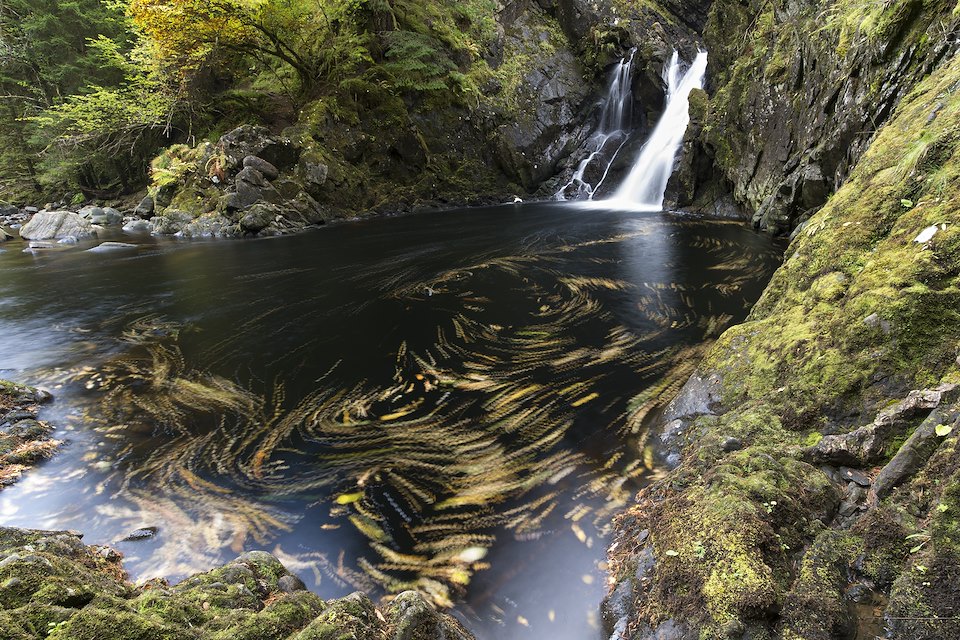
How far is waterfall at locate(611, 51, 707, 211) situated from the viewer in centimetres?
2084

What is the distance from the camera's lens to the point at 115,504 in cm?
376

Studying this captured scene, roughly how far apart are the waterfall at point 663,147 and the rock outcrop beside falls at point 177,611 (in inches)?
811

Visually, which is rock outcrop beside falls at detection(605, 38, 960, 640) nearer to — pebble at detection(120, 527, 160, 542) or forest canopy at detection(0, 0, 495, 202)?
pebble at detection(120, 527, 160, 542)

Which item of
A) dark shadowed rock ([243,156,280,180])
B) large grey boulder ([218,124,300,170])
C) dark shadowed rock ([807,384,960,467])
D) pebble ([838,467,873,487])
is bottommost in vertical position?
pebble ([838,467,873,487])

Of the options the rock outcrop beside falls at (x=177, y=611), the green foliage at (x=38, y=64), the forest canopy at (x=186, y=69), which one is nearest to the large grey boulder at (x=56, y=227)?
the forest canopy at (x=186, y=69)

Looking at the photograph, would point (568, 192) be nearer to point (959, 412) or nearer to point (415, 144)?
point (415, 144)

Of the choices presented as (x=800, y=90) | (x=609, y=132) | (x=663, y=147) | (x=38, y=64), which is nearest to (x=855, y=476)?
(x=800, y=90)

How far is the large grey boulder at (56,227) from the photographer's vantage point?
2097 centimetres

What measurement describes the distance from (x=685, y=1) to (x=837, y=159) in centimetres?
2749

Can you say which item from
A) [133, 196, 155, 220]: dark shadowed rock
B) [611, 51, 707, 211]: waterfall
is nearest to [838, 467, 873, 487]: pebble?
[611, 51, 707, 211]: waterfall

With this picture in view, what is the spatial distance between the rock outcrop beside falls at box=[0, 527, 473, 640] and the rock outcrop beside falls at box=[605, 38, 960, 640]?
4.02ft

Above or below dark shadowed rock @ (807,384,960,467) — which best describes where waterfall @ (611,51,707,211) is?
above

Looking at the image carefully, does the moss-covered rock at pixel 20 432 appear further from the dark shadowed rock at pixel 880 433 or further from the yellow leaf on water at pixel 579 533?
the dark shadowed rock at pixel 880 433

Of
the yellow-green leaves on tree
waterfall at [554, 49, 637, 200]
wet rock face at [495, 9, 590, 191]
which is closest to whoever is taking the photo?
the yellow-green leaves on tree
